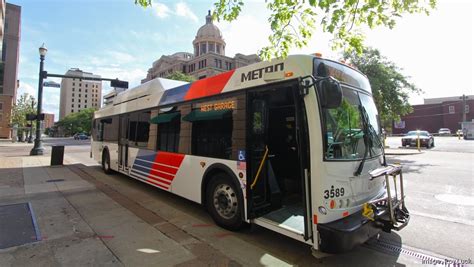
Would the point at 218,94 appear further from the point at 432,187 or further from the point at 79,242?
the point at 432,187

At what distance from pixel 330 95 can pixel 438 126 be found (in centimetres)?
7992

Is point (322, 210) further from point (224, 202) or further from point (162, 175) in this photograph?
point (162, 175)

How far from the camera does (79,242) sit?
435cm

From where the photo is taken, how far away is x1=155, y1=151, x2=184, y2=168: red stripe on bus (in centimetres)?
629

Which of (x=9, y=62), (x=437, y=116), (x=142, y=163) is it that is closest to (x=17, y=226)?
(x=142, y=163)

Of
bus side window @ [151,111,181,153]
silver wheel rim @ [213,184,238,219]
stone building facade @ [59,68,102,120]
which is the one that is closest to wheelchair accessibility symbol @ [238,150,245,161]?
silver wheel rim @ [213,184,238,219]

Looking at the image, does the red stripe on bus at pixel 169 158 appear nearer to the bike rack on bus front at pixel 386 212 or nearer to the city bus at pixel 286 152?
the city bus at pixel 286 152

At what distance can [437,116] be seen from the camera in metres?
67.7

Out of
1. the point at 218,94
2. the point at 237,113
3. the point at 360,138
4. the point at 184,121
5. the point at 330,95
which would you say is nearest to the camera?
the point at 330,95

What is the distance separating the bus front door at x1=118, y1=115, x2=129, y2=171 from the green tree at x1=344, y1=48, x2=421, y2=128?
1429 centimetres

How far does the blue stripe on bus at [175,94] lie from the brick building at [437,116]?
70.5 metres

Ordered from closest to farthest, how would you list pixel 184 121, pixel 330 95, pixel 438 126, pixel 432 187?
pixel 330 95
pixel 184 121
pixel 432 187
pixel 438 126

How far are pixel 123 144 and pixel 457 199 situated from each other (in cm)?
998

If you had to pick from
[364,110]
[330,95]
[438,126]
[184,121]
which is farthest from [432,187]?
[438,126]
